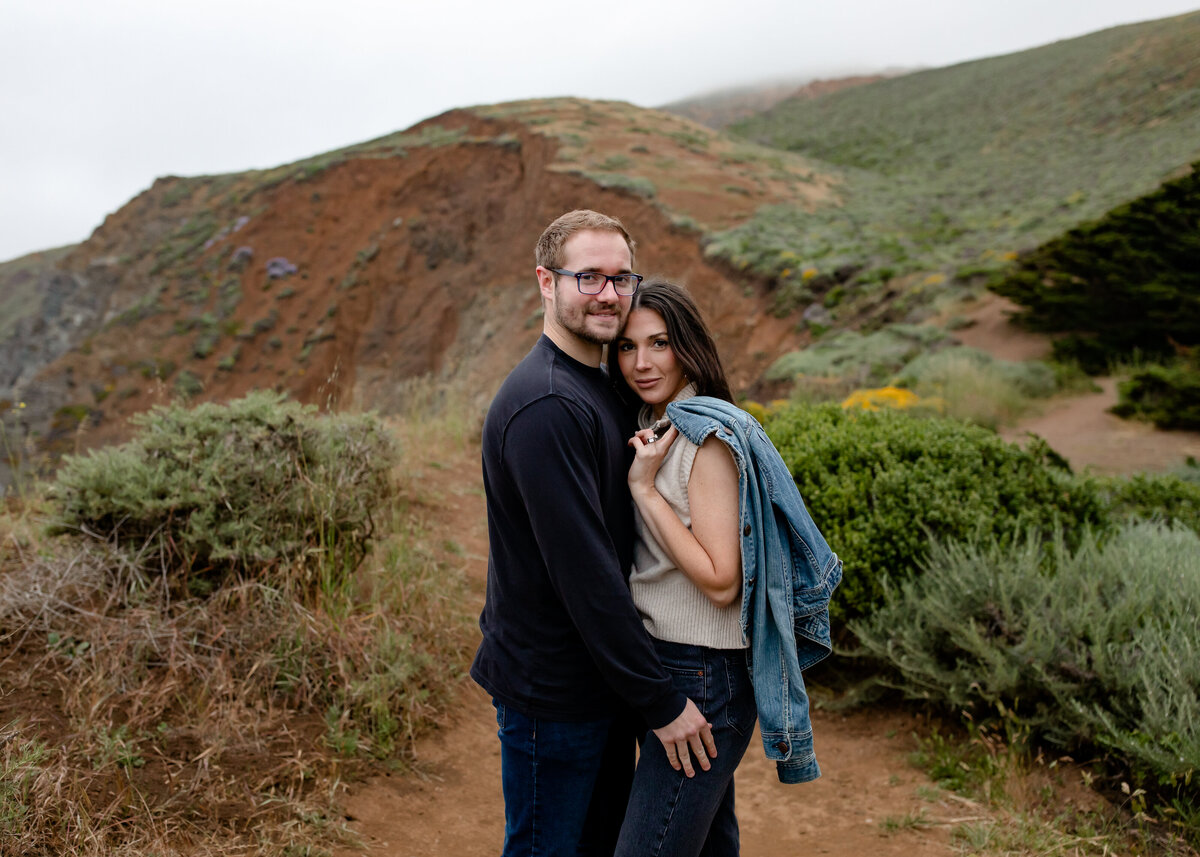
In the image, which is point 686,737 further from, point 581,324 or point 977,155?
point 977,155

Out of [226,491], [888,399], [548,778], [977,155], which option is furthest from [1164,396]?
[977,155]

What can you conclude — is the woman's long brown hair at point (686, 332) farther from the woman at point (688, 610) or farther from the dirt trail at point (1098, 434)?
the dirt trail at point (1098, 434)

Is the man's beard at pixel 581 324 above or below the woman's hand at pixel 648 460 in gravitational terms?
above

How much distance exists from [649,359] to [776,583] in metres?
0.68

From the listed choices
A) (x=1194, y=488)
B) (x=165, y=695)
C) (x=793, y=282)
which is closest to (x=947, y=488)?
(x=1194, y=488)

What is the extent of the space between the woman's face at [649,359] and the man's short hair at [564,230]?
19cm

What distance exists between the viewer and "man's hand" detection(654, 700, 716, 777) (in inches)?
73.7

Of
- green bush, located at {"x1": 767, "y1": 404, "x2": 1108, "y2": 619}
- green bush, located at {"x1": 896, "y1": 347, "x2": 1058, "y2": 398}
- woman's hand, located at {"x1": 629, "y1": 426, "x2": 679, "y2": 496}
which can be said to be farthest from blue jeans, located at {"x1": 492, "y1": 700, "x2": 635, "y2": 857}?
green bush, located at {"x1": 896, "y1": 347, "x2": 1058, "y2": 398}

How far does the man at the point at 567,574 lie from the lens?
1834 mm

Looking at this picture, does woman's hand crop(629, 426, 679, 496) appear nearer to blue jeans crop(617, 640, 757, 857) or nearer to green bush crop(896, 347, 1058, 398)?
blue jeans crop(617, 640, 757, 857)

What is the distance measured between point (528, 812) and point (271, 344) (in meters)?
22.6

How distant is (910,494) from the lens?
4.12 m

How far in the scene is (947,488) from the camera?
13.7 ft

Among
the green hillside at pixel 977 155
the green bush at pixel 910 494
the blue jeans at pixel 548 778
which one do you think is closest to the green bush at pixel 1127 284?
the green hillside at pixel 977 155
